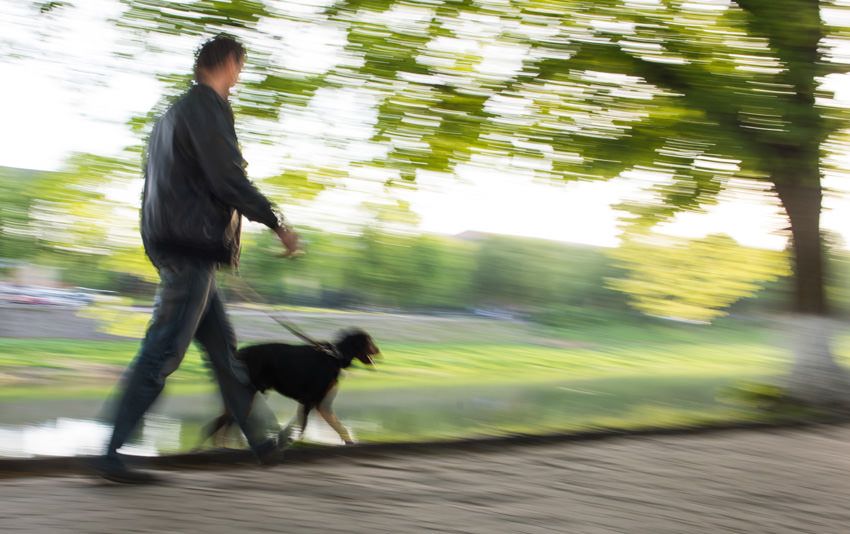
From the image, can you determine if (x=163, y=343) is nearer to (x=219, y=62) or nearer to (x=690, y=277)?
(x=219, y=62)

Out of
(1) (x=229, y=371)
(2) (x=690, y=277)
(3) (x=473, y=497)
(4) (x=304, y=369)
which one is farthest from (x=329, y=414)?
(2) (x=690, y=277)

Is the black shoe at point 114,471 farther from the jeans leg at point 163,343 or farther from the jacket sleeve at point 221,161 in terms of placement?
the jacket sleeve at point 221,161

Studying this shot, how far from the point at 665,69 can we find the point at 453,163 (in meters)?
2.02

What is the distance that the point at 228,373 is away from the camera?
13.2 feet

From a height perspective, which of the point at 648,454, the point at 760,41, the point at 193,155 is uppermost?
the point at 760,41

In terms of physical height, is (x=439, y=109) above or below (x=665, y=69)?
below

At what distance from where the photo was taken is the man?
3613 millimetres

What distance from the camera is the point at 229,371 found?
158 inches

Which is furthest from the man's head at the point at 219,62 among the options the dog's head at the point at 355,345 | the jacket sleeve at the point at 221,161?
the dog's head at the point at 355,345

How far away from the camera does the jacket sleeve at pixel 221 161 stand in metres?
3.63

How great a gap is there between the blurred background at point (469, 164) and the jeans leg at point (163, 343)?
1928mm

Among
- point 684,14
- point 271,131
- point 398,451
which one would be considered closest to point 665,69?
point 684,14

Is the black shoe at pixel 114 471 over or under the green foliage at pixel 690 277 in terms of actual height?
over

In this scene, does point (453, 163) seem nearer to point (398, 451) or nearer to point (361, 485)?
point (398, 451)
